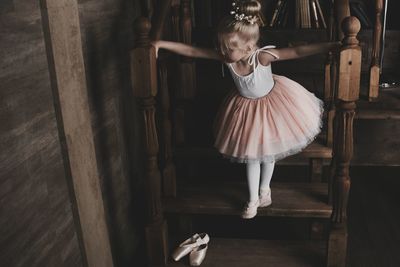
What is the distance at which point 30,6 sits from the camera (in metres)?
1.57

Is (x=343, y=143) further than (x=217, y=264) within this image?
No

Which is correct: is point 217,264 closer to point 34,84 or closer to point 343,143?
point 343,143

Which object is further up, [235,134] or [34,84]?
[34,84]

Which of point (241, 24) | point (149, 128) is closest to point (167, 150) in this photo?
point (149, 128)

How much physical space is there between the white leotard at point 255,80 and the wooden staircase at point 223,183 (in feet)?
1.01

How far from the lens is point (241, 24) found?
2.05m

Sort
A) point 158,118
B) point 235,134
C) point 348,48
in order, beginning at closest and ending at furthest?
1. point 348,48
2. point 235,134
3. point 158,118

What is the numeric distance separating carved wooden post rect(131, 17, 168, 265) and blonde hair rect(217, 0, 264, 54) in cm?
32

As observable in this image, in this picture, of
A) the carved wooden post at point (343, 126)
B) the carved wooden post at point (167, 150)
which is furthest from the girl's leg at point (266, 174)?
the carved wooden post at point (167, 150)

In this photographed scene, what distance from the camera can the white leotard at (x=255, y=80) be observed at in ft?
7.07

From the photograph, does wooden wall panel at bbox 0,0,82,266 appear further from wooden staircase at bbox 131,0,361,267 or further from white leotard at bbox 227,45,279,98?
white leotard at bbox 227,45,279,98

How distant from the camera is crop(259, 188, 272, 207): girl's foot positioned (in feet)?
7.68

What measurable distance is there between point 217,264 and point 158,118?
82 cm

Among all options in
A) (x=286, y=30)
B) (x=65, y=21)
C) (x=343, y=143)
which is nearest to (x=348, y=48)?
(x=343, y=143)
